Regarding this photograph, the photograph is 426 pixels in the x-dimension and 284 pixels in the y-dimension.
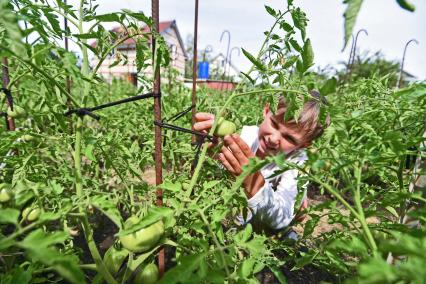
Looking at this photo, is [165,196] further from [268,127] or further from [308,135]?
[308,135]

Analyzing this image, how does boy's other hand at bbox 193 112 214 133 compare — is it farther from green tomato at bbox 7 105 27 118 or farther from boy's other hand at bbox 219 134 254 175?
green tomato at bbox 7 105 27 118

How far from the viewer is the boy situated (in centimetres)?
121

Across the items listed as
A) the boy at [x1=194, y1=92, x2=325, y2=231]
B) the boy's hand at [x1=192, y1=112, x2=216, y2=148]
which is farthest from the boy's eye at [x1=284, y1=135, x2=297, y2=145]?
the boy's hand at [x1=192, y1=112, x2=216, y2=148]

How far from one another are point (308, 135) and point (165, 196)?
0.94 meters

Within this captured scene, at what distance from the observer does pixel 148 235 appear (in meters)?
0.77

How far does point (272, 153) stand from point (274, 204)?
0.27m

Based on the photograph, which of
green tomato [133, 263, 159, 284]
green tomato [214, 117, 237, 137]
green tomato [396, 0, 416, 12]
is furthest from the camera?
green tomato [214, 117, 237, 137]

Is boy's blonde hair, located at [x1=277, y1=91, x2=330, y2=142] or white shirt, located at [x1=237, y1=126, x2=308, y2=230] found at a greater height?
boy's blonde hair, located at [x1=277, y1=91, x2=330, y2=142]

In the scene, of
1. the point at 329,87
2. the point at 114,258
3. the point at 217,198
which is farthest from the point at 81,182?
the point at 329,87

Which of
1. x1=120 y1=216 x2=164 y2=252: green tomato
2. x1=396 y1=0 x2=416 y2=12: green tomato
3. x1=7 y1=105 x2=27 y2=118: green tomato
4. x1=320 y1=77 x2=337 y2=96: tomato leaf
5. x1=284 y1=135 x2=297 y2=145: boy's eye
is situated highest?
x1=396 y1=0 x2=416 y2=12: green tomato

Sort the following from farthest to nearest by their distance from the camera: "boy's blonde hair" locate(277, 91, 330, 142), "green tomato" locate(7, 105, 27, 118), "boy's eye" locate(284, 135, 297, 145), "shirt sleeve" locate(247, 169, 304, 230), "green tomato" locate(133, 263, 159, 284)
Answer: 1. "boy's eye" locate(284, 135, 297, 145)
2. "boy's blonde hair" locate(277, 91, 330, 142)
3. "shirt sleeve" locate(247, 169, 304, 230)
4. "green tomato" locate(7, 105, 27, 118)
5. "green tomato" locate(133, 263, 159, 284)

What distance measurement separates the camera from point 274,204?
1478 mm

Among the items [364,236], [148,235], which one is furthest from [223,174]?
[364,236]

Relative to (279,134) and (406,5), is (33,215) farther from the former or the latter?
(279,134)
